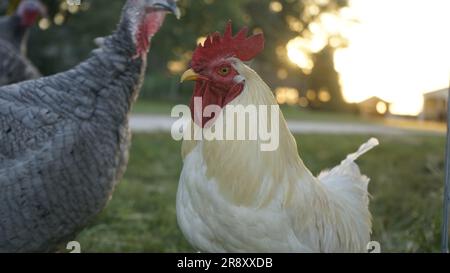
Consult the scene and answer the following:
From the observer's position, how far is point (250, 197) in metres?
2.17

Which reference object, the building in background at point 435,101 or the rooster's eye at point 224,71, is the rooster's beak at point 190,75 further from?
the building in background at point 435,101

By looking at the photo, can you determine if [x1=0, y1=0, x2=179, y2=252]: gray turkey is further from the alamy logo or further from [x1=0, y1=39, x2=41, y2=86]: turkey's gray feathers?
[x1=0, y1=39, x2=41, y2=86]: turkey's gray feathers

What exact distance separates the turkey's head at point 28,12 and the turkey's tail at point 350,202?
5.46m

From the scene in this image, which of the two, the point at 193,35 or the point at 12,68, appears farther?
the point at 193,35

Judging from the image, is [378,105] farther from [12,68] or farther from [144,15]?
[144,15]

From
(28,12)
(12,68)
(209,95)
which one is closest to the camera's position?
(209,95)

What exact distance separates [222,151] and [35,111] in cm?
115

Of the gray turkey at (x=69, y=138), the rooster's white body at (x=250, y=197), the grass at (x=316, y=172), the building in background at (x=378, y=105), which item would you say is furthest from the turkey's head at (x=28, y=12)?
the rooster's white body at (x=250, y=197)

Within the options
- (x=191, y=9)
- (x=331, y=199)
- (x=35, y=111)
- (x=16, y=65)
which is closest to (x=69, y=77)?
(x=35, y=111)

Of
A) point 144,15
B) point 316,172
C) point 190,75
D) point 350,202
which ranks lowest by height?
point 316,172

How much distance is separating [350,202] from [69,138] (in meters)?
1.58

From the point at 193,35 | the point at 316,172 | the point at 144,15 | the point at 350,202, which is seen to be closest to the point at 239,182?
the point at 350,202

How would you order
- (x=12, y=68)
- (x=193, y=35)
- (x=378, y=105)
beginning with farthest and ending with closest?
(x=193, y=35) < (x=378, y=105) < (x=12, y=68)
